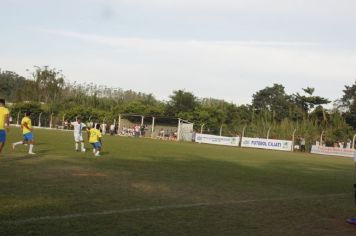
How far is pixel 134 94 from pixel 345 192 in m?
116

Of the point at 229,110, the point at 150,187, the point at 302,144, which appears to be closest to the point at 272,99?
the point at 229,110

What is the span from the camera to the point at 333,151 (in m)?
50.8

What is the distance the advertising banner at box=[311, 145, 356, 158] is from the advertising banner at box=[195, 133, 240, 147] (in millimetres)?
8561

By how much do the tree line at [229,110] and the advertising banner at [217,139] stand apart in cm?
164

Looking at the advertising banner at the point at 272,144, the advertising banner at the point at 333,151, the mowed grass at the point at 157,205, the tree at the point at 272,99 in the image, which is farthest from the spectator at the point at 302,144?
the mowed grass at the point at 157,205

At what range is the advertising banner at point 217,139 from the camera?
186 ft

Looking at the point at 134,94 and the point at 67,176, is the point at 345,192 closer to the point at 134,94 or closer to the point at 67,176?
the point at 67,176

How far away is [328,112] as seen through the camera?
72000mm

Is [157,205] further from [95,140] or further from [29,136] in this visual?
[95,140]

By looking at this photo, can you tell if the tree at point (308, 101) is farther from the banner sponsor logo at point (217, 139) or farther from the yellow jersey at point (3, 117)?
the yellow jersey at point (3, 117)

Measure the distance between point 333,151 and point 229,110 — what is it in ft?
105

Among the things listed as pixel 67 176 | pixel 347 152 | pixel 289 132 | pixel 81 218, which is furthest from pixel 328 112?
pixel 81 218

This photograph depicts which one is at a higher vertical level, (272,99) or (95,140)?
(272,99)

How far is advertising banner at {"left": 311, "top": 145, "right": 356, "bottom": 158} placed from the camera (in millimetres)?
49656
